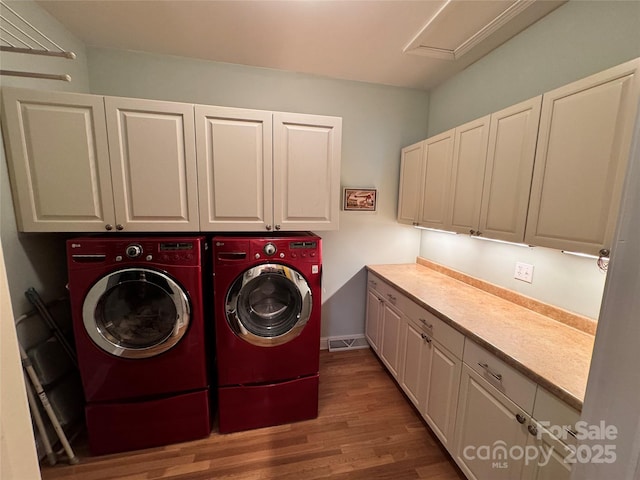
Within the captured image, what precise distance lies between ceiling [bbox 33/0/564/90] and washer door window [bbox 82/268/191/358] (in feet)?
5.24

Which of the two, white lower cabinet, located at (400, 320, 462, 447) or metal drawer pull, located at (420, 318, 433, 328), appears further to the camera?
metal drawer pull, located at (420, 318, 433, 328)

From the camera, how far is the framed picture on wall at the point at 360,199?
8.23 ft

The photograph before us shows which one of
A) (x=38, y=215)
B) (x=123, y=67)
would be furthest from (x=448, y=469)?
(x=123, y=67)

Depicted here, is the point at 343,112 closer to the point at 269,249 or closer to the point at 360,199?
the point at 360,199

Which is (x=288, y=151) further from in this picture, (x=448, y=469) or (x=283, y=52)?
(x=448, y=469)

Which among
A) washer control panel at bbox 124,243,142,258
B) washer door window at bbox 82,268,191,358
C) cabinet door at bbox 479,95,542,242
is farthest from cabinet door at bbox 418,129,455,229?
washer control panel at bbox 124,243,142,258

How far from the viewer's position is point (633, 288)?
1.43 ft

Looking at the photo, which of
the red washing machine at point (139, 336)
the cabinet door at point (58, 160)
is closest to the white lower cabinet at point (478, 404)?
the red washing machine at point (139, 336)

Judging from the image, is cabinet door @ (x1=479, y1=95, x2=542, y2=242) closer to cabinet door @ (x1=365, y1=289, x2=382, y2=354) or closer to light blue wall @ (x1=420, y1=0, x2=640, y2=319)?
light blue wall @ (x1=420, y1=0, x2=640, y2=319)

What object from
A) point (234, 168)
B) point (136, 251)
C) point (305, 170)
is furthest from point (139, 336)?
point (305, 170)

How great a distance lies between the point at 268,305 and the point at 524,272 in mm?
1719

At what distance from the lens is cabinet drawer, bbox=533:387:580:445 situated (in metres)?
0.90

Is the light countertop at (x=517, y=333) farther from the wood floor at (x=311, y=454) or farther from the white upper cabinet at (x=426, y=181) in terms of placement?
the wood floor at (x=311, y=454)

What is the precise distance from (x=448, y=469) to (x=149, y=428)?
1844 mm
